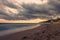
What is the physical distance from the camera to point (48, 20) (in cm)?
3941

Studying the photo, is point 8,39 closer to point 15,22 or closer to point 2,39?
point 2,39

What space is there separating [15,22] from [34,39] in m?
27.3

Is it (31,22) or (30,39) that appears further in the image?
(31,22)

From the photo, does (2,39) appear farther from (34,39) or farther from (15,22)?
(15,22)

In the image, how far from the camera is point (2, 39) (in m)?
14.2

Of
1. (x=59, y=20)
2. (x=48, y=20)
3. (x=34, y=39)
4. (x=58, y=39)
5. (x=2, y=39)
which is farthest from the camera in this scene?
(x=59, y=20)

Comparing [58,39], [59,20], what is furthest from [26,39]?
[59,20]

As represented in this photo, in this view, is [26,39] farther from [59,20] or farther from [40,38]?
[59,20]

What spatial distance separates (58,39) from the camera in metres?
12.2

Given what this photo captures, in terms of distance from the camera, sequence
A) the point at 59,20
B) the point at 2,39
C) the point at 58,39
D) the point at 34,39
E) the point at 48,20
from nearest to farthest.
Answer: the point at 58,39, the point at 34,39, the point at 2,39, the point at 48,20, the point at 59,20

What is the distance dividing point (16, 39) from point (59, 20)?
30929mm

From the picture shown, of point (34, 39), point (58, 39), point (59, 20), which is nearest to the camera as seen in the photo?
point (58, 39)

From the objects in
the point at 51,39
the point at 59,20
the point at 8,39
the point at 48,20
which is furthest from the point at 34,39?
the point at 59,20

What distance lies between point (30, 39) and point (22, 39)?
70cm
